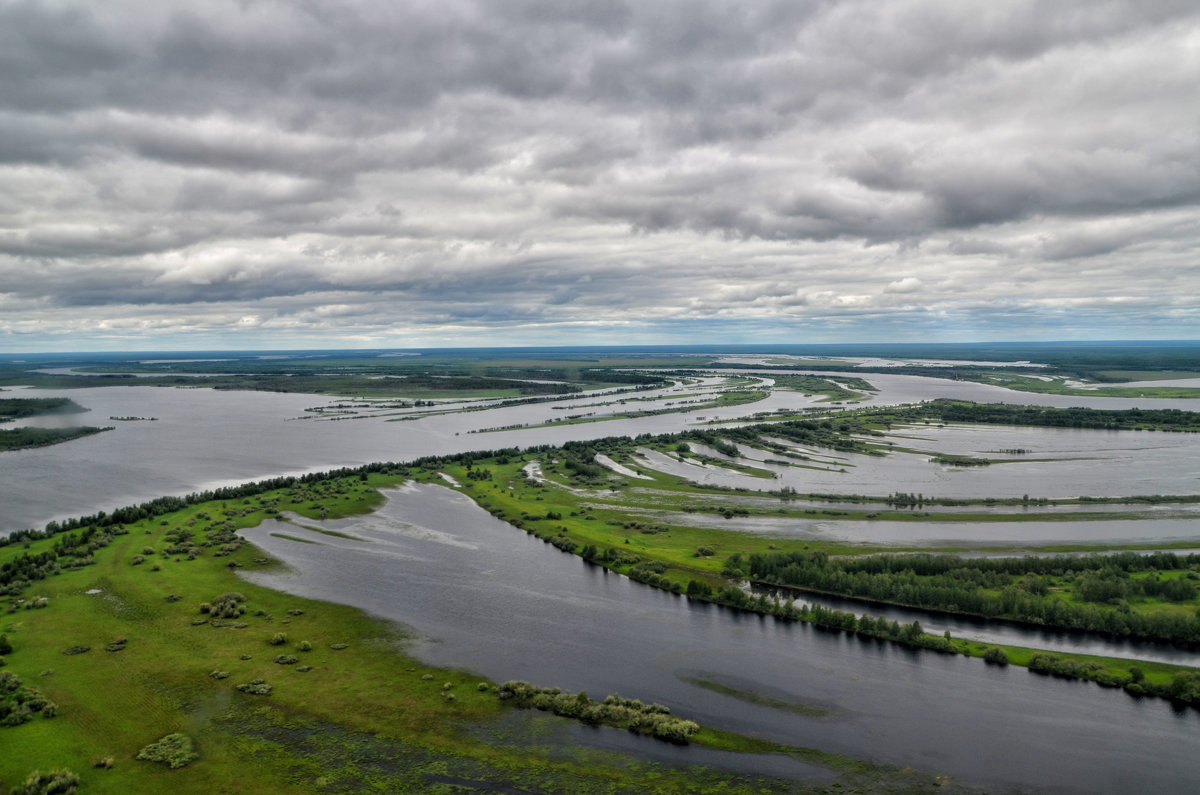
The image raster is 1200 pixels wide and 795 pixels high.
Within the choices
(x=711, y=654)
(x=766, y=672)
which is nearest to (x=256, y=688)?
(x=711, y=654)

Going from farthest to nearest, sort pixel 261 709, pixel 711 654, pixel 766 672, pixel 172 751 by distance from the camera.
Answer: pixel 711 654 → pixel 766 672 → pixel 261 709 → pixel 172 751

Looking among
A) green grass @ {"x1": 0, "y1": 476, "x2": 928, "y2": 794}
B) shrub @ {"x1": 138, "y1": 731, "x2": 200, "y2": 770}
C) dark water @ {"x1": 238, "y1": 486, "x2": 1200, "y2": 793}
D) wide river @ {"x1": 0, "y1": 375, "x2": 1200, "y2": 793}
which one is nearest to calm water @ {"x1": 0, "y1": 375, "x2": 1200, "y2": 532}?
wide river @ {"x1": 0, "y1": 375, "x2": 1200, "y2": 793}

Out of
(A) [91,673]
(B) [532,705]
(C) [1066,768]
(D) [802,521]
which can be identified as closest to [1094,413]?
(D) [802,521]

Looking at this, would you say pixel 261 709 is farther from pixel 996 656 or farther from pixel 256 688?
pixel 996 656

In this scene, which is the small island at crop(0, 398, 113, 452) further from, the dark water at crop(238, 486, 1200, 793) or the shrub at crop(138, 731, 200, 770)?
the shrub at crop(138, 731, 200, 770)

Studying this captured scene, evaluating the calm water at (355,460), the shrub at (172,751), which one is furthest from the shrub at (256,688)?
the calm water at (355,460)

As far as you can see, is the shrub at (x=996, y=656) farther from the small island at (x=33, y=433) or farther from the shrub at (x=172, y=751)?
the small island at (x=33, y=433)
